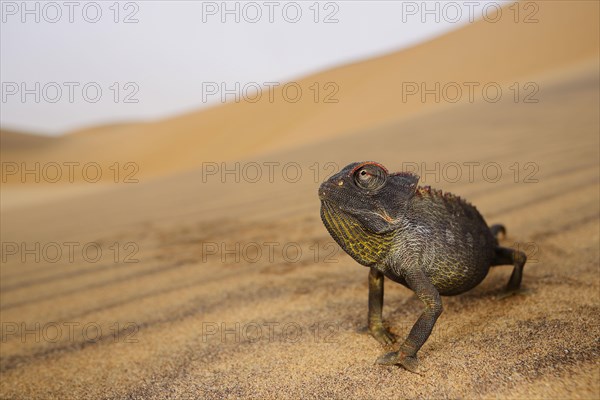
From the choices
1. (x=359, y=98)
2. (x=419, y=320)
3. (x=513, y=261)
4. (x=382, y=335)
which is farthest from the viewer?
(x=359, y=98)

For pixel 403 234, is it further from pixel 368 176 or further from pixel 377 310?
pixel 377 310

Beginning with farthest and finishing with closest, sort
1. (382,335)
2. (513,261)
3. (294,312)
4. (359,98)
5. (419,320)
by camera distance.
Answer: (359,98)
(294,312)
(513,261)
(382,335)
(419,320)

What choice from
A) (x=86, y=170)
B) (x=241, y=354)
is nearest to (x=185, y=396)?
(x=241, y=354)

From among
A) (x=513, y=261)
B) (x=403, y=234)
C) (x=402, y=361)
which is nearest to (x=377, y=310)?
(x=402, y=361)

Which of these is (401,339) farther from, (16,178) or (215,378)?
(16,178)

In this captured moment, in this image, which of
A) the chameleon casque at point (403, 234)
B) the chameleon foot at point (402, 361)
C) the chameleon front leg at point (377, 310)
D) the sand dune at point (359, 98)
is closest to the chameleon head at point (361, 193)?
the chameleon casque at point (403, 234)

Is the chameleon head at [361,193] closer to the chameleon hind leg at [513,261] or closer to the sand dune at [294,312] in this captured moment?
the sand dune at [294,312]
